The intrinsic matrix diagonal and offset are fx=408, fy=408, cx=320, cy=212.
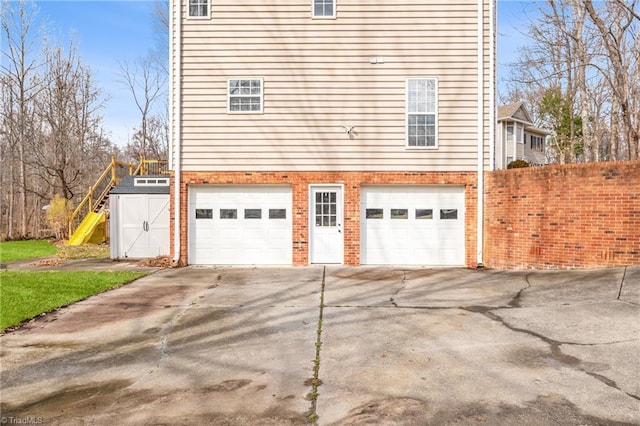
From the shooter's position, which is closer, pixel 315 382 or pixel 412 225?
pixel 315 382

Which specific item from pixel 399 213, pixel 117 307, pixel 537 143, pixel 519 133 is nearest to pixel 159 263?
pixel 117 307

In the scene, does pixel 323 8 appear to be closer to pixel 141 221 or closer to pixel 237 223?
pixel 237 223

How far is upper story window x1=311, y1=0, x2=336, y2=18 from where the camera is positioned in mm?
10969

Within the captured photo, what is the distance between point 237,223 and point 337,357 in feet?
23.6

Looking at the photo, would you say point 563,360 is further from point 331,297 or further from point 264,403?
point 331,297

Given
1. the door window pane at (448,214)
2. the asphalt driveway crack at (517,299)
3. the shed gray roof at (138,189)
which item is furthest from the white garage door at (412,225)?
the shed gray roof at (138,189)

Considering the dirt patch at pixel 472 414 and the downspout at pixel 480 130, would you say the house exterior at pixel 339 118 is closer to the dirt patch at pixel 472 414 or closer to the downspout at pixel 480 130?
the downspout at pixel 480 130

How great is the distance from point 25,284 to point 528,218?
447 inches

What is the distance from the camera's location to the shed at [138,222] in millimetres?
12617

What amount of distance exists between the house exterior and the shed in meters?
1.97

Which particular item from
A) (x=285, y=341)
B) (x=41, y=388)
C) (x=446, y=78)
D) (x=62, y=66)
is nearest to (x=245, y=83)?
(x=446, y=78)

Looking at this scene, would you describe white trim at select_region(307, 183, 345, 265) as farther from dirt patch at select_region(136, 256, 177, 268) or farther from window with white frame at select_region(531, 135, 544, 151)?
window with white frame at select_region(531, 135, 544, 151)

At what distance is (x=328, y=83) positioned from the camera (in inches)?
432

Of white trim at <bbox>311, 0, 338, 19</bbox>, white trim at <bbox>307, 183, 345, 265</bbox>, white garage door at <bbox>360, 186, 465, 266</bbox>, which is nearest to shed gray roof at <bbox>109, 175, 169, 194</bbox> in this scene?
white trim at <bbox>307, 183, 345, 265</bbox>
